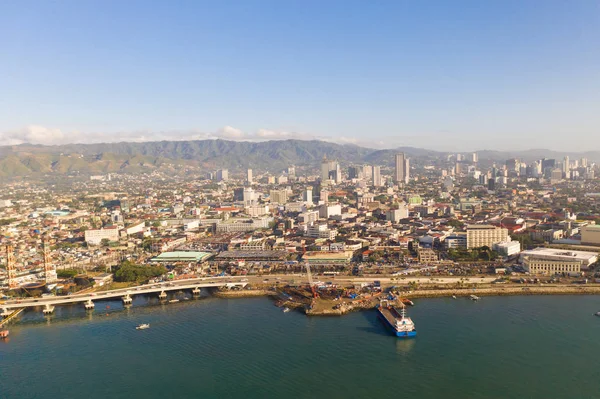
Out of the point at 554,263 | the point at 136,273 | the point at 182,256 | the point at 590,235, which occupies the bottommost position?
the point at 182,256

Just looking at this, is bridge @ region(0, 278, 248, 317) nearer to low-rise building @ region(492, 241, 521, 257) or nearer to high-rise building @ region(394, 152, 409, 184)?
low-rise building @ region(492, 241, 521, 257)

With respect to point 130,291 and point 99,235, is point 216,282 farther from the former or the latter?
point 99,235

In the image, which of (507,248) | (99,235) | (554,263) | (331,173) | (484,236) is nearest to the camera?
(554,263)

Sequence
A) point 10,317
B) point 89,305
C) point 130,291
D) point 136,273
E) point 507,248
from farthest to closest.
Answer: point 507,248 → point 136,273 → point 130,291 → point 89,305 → point 10,317

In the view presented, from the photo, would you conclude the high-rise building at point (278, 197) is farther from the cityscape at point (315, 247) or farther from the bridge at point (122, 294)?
the bridge at point (122, 294)

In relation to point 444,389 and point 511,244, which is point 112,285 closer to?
point 444,389

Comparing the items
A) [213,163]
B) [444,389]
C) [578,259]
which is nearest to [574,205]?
[578,259]

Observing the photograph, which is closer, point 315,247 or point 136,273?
point 136,273

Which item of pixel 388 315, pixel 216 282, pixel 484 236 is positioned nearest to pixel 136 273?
pixel 216 282
